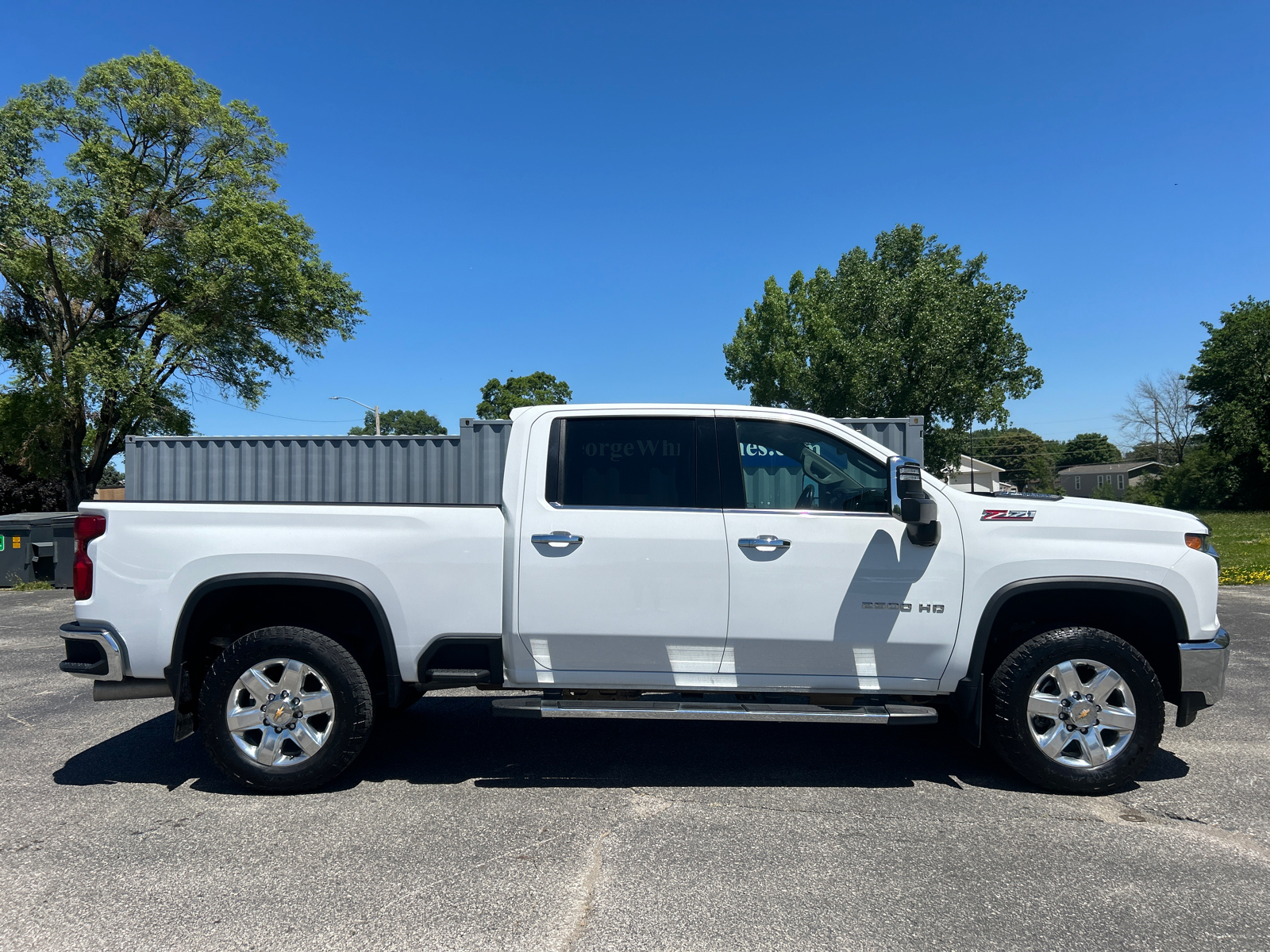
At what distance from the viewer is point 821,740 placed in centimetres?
498

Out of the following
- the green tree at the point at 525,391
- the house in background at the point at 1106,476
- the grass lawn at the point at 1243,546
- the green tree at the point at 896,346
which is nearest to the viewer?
the grass lawn at the point at 1243,546

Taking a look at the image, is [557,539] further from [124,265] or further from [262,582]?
[124,265]

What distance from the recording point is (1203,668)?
396cm

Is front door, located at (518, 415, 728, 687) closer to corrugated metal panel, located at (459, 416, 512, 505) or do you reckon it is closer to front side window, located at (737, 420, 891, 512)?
front side window, located at (737, 420, 891, 512)

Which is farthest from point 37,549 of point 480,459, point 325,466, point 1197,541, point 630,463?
point 1197,541

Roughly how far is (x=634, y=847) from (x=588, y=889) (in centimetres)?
40

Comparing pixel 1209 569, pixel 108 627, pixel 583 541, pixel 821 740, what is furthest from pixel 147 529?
pixel 1209 569

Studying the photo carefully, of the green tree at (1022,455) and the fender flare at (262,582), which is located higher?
the green tree at (1022,455)

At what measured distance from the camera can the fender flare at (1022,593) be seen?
156 inches

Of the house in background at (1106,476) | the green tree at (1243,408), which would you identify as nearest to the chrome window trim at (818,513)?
the green tree at (1243,408)

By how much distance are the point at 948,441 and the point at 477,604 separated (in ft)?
103

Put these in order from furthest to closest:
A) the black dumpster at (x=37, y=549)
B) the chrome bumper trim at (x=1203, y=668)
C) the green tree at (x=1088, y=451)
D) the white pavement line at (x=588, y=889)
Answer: the green tree at (x=1088, y=451) < the black dumpster at (x=37, y=549) < the chrome bumper trim at (x=1203, y=668) < the white pavement line at (x=588, y=889)

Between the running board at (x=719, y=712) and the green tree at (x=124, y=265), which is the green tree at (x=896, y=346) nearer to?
the green tree at (x=124, y=265)

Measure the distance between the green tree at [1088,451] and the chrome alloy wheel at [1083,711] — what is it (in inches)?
5208
